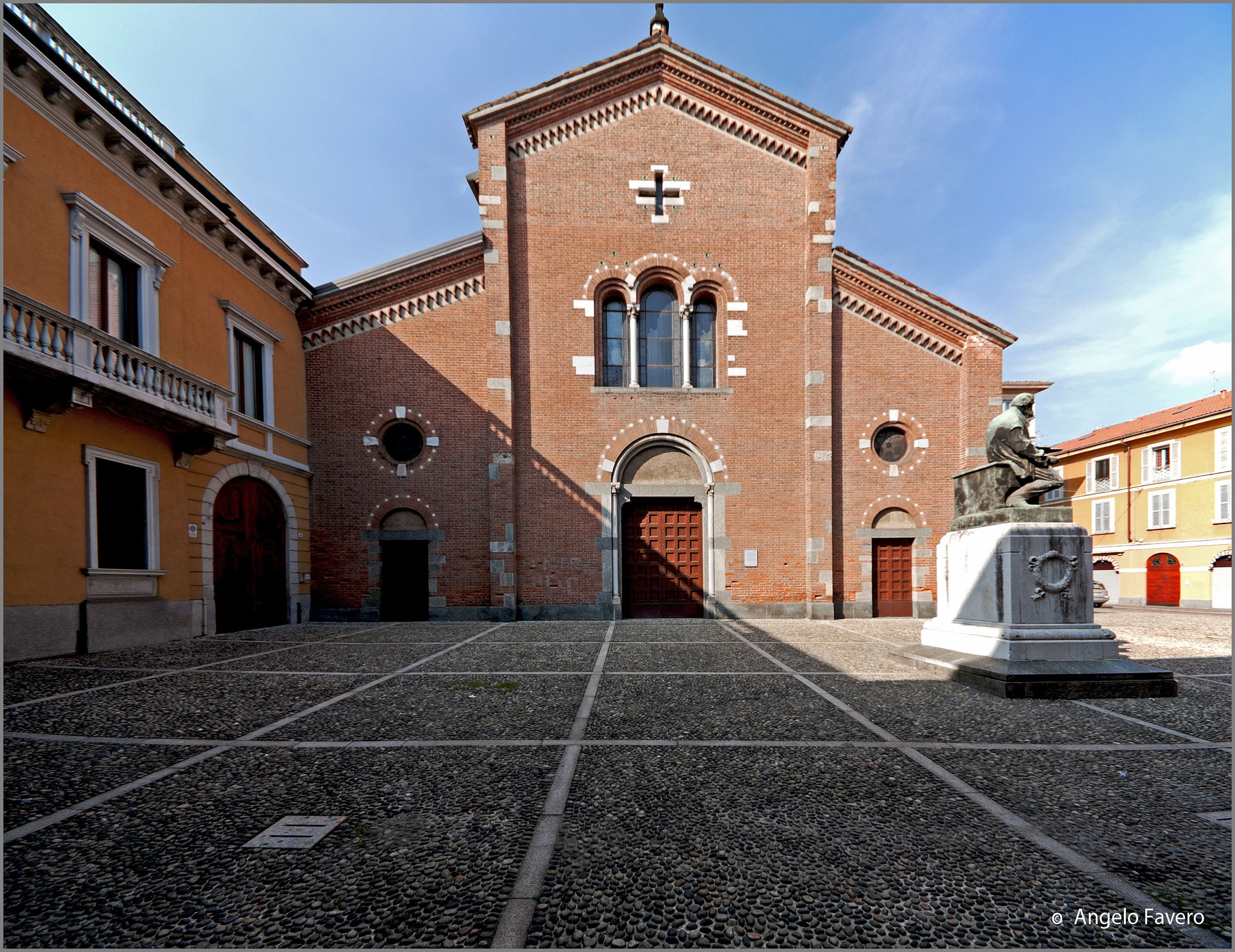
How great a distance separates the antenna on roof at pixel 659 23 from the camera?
51.1 ft

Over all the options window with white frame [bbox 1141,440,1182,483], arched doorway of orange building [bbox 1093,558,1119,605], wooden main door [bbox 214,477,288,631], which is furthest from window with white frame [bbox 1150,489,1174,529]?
wooden main door [bbox 214,477,288,631]

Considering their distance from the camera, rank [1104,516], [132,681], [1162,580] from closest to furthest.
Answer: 1. [132,681]
2. [1162,580]
3. [1104,516]

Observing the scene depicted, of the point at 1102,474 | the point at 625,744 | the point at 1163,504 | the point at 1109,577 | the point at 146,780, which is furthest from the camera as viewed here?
the point at 1102,474

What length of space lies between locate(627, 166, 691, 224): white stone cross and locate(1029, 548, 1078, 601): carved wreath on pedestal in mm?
11860

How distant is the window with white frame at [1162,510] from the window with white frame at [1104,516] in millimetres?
1662

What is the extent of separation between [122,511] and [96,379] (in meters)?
2.60

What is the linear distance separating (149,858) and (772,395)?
13.9 metres

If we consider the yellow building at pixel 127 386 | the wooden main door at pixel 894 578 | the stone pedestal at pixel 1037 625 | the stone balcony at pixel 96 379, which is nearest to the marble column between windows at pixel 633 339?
the wooden main door at pixel 894 578

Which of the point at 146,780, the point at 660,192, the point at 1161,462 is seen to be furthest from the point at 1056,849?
the point at 1161,462

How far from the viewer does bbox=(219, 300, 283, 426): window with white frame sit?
11.8m

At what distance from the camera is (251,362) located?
41.3 feet

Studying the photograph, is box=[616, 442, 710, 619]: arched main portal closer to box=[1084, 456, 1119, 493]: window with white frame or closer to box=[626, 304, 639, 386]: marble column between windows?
box=[626, 304, 639, 386]: marble column between windows

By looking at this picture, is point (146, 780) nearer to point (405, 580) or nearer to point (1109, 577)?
point (405, 580)

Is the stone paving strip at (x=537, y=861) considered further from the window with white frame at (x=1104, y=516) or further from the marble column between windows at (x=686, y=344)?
the window with white frame at (x=1104, y=516)
